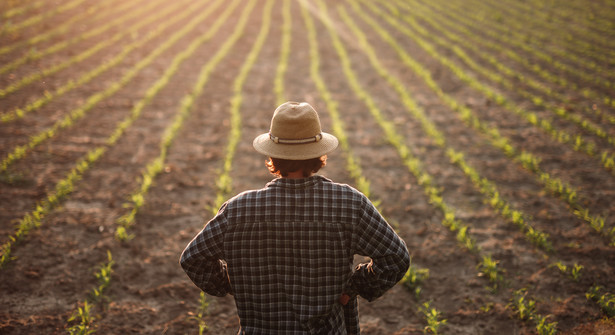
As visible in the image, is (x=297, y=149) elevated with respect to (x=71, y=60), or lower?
elevated

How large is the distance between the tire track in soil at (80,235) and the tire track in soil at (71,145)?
357 millimetres

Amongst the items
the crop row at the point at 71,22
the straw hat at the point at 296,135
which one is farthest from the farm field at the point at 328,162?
the straw hat at the point at 296,135

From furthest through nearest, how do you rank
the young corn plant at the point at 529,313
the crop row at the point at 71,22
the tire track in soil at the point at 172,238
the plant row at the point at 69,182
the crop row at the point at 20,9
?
1. the crop row at the point at 20,9
2. the crop row at the point at 71,22
3. the plant row at the point at 69,182
4. the tire track in soil at the point at 172,238
5. the young corn plant at the point at 529,313

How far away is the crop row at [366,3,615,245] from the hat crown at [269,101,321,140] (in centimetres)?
412

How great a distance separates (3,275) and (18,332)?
842mm

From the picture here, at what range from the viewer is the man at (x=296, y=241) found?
1.93m

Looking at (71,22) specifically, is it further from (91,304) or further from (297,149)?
(297,149)

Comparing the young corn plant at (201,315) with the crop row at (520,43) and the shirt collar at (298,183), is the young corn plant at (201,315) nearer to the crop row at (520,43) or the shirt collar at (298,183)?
the shirt collar at (298,183)

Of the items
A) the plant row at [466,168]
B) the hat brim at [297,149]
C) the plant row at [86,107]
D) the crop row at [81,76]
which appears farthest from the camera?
the crop row at [81,76]

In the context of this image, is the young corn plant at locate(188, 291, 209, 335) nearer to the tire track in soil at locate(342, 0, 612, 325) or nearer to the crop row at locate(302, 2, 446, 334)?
the crop row at locate(302, 2, 446, 334)

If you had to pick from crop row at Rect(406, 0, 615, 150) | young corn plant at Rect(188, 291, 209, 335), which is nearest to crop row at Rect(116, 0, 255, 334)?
young corn plant at Rect(188, 291, 209, 335)

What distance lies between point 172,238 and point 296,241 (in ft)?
10.1

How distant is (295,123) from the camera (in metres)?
1.96

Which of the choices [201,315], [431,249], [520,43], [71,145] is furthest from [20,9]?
[520,43]
